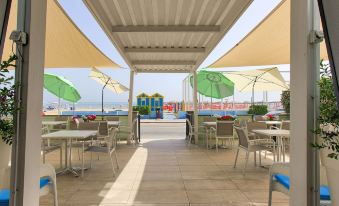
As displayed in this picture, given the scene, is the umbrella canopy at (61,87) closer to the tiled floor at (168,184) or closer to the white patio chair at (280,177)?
the tiled floor at (168,184)

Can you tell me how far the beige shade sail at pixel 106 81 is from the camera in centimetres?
1016

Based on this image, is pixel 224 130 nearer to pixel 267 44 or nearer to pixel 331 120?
pixel 267 44

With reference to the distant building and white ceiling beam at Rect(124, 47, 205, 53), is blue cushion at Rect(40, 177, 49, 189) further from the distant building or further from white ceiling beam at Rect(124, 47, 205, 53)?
the distant building

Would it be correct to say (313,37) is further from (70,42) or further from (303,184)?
(70,42)

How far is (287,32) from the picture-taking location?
5.23m

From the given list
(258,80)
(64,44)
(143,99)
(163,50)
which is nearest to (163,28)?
(163,50)

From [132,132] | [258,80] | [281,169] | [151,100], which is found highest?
[258,80]

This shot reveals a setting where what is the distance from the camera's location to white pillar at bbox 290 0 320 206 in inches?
74.1

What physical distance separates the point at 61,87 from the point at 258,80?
7.28m

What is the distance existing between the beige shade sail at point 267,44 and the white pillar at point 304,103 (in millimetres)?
2181

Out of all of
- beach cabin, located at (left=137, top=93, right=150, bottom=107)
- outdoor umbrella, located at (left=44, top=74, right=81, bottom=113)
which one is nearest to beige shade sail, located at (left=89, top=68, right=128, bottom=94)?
outdoor umbrella, located at (left=44, top=74, right=81, bottom=113)

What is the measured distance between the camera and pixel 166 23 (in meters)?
5.36

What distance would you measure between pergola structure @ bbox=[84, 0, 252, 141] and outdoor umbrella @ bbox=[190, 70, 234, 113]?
266 centimetres

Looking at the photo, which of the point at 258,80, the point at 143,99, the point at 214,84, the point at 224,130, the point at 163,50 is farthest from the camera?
the point at 143,99
